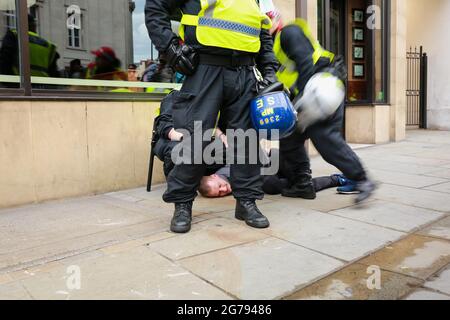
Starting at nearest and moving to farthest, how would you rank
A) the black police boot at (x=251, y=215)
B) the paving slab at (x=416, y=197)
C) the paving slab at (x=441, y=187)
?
the black police boot at (x=251, y=215) → the paving slab at (x=416, y=197) → the paving slab at (x=441, y=187)

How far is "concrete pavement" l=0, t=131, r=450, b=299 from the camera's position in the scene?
2.21m

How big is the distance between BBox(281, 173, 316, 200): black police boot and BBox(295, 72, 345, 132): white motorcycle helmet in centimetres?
87

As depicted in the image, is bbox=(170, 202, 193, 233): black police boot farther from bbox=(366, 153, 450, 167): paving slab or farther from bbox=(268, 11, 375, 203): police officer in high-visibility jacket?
bbox=(366, 153, 450, 167): paving slab

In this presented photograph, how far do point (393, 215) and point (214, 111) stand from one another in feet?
5.46

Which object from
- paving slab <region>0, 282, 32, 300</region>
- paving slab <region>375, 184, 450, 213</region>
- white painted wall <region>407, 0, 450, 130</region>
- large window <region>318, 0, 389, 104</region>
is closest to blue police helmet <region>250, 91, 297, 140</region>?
paving slab <region>375, 184, 450, 213</region>

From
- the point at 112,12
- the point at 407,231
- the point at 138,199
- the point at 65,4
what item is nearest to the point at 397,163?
the point at 407,231

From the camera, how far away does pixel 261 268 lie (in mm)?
2453

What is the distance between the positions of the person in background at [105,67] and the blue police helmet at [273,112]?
7.57 ft

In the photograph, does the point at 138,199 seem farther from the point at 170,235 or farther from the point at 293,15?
the point at 293,15

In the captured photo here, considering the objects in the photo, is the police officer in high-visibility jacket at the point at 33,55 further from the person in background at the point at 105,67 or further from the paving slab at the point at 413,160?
the paving slab at the point at 413,160

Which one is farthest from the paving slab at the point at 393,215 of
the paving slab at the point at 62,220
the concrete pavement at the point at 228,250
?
the paving slab at the point at 62,220

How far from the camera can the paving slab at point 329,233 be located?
279 centimetres

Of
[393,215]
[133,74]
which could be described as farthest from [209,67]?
[133,74]
